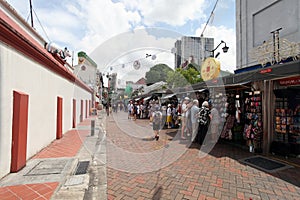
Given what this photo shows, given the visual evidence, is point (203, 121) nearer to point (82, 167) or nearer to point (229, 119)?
point (229, 119)

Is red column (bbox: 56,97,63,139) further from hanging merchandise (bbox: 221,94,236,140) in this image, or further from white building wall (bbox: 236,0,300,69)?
white building wall (bbox: 236,0,300,69)

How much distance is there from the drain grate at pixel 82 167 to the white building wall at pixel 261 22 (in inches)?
429

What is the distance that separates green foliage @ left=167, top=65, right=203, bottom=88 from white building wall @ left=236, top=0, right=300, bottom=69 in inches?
365

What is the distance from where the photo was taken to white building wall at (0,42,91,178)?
11.2 feet

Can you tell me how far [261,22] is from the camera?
10.5m

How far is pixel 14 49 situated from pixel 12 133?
6.19ft

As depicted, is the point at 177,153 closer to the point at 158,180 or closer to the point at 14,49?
the point at 158,180

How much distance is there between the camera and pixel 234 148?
579cm

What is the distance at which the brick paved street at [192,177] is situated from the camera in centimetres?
295

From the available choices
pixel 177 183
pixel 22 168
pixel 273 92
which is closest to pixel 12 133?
pixel 22 168

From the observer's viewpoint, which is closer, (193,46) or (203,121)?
(203,121)

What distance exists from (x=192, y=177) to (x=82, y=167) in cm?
266

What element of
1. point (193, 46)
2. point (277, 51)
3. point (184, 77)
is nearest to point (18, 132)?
point (277, 51)

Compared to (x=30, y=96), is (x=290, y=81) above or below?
above
